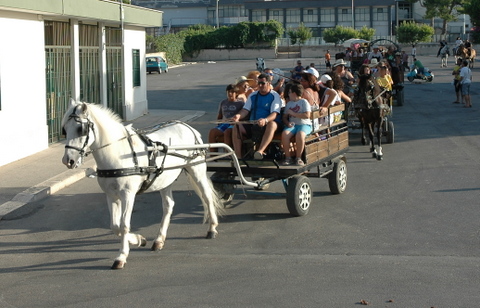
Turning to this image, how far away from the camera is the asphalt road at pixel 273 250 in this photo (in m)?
7.07

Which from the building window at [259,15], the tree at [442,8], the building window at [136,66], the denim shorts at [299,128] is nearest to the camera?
the denim shorts at [299,128]

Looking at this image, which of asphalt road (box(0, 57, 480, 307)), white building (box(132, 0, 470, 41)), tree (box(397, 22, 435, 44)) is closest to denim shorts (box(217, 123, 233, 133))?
asphalt road (box(0, 57, 480, 307))

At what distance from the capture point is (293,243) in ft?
29.8

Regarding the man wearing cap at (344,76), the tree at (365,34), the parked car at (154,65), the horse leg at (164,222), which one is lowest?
the horse leg at (164,222)

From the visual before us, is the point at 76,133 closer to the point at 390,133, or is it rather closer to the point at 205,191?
the point at 205,191

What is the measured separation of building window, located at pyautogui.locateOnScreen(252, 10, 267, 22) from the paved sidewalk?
9010 centimetres

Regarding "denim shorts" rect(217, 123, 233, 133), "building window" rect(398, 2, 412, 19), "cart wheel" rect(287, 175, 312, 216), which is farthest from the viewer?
"building window" rect(398, 2, 412, 19)

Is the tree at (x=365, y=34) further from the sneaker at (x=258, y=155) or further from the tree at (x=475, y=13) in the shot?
the sneaker at (x=258, y=155)

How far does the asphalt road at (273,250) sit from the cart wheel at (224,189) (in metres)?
0.18

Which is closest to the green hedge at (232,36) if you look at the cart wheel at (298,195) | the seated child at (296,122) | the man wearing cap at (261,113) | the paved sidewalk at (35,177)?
the paved sidewalk at (35,177)

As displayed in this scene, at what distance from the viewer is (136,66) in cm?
2398

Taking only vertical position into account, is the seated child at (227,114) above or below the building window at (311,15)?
below

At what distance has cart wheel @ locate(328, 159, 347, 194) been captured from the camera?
11.8 meters

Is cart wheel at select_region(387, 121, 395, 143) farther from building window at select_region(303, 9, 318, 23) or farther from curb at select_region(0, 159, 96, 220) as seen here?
building window at select_region(303, 9, 318, 23)
